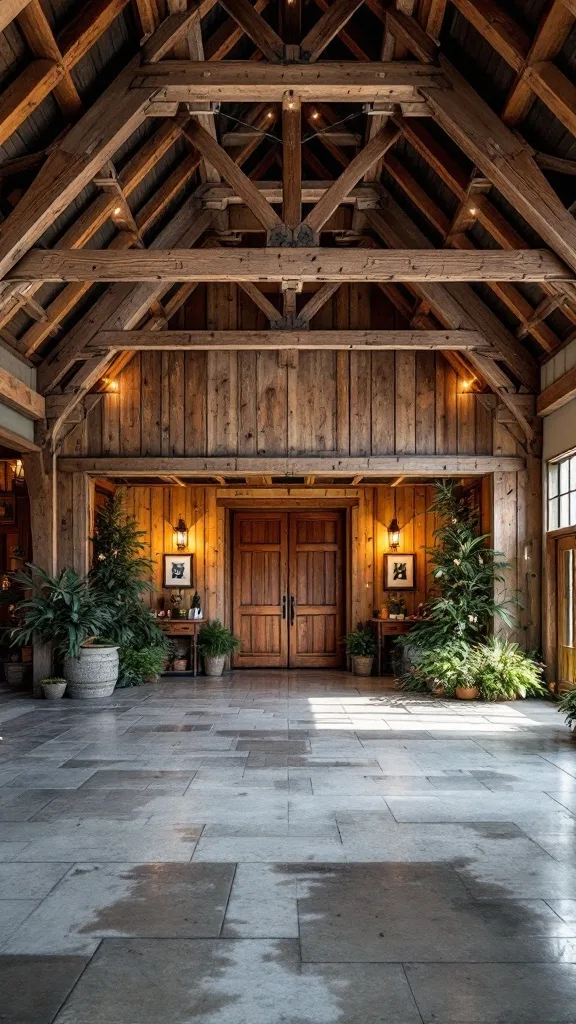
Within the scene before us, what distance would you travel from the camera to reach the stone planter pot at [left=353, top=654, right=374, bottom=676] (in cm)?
1166

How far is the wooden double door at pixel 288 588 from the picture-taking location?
1264cm

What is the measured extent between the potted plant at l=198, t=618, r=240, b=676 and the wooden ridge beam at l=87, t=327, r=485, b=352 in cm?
439

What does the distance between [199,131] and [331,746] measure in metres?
5.55

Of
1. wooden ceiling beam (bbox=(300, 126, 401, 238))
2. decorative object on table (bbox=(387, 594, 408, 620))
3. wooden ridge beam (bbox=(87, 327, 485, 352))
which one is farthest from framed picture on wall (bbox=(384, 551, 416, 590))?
wooden ceiling beam (bbox=(300, 126, 401, 238))

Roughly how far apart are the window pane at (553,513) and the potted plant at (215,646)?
15.9ft

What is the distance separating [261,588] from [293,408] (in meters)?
3.76

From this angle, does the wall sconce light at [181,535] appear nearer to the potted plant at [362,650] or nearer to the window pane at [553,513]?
the potted plant at [362,650]

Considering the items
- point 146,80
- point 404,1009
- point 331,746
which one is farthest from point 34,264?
point 404,1009

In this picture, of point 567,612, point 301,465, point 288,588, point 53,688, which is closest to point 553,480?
point 567,612

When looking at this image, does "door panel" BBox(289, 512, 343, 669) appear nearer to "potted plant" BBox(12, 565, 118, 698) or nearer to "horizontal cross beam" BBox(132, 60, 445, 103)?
"potted plant" BBox(12, 565, 118, 698)

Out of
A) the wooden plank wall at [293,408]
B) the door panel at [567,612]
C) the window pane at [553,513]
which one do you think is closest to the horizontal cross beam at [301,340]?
the wooden plank wall at [293,408]

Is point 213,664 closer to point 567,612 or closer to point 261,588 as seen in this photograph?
point 261,588

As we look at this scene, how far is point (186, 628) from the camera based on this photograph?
38.0ft

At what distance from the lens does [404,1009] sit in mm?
2416
